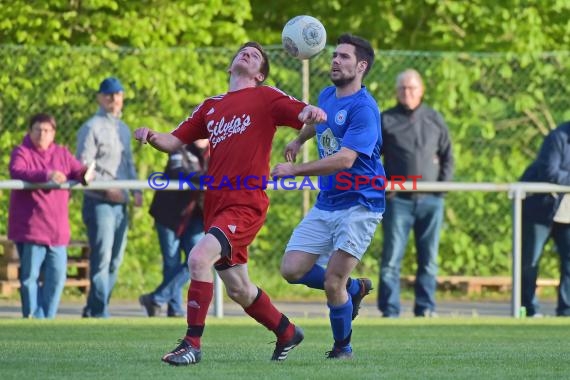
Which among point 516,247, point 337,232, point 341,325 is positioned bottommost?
point 516,247

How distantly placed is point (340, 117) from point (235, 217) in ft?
3.05

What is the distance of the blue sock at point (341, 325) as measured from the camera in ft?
29.9

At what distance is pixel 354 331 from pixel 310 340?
104 centimetres

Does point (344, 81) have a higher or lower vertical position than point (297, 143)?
higher

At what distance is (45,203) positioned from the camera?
13289 mm

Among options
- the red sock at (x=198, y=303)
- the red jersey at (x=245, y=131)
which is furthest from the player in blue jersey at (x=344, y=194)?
the red sock at (x=198, y=303)

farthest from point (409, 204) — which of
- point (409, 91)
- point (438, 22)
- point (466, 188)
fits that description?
point (438, 22)

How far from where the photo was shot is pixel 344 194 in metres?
9.23

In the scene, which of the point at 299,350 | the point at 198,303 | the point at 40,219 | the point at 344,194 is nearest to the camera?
the point at 198,303

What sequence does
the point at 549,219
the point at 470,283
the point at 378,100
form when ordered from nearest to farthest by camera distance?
the point at 549,219 < the point at 378,100 < the point at 470,283

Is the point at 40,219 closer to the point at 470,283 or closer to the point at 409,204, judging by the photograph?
the point at 409,204

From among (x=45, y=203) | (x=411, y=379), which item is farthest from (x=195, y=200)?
(x=411, y=379)

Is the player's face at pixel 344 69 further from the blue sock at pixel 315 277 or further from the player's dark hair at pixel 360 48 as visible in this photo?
the blue sock at pixel 315 277

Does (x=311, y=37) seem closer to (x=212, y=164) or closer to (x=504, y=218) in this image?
(x=212, y=164)
